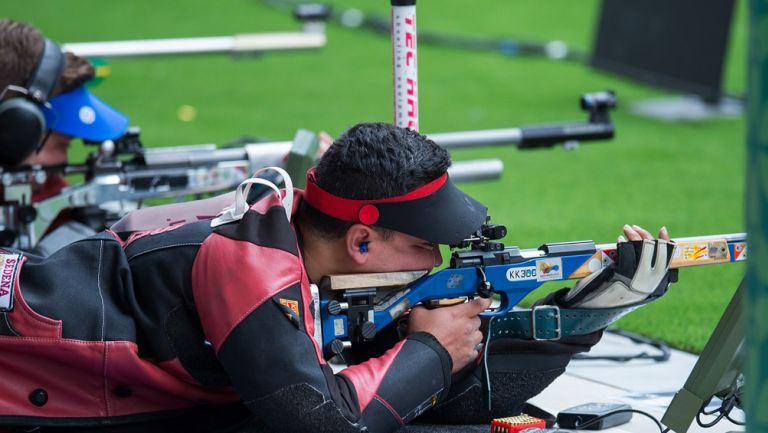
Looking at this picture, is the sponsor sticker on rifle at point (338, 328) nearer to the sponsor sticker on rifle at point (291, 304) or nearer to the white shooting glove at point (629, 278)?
the sponsor sticker on rifle at point (291, 304)

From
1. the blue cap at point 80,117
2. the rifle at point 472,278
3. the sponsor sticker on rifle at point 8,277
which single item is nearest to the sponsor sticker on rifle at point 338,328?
the rifle at point 472,278

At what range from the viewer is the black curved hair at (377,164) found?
297 cm

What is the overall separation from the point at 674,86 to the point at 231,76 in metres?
4.34

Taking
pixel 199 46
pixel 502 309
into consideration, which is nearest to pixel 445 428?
pixel 502 309

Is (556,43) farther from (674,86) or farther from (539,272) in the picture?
(539,272)

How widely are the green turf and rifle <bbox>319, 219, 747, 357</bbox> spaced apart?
143cm

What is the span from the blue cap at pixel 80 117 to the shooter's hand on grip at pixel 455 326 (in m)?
2.33

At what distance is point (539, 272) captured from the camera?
327cm

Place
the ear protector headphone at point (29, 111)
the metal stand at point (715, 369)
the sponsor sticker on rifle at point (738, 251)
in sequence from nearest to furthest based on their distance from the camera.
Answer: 1. the metal stand at point (715, 369)
2. the sponsor sticker on rifle at point (738, 251)
3. the ear protector headphone at point (29, 111)

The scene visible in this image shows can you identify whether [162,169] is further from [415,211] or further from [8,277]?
[415,211]

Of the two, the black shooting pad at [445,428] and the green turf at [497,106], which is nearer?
the black shooting pad at [445,428]

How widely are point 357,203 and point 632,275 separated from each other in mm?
844

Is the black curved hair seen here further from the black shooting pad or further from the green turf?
the green turf

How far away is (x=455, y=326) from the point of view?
3.11m
